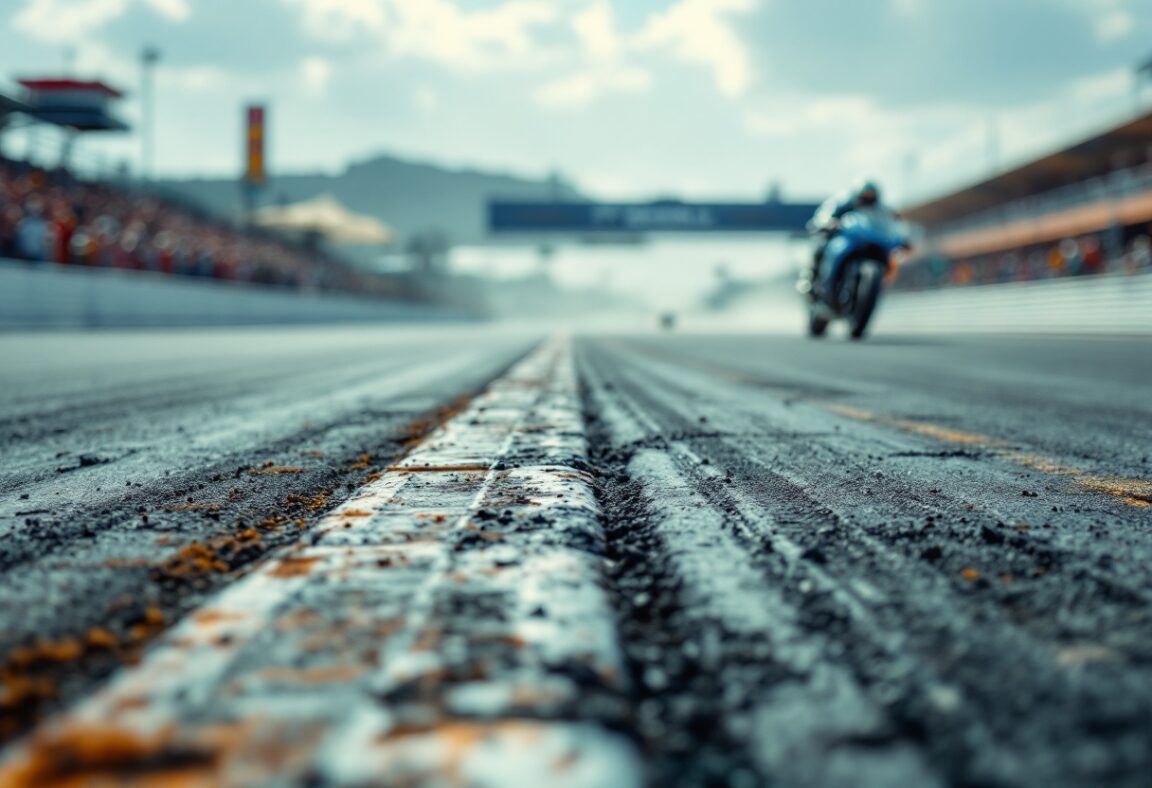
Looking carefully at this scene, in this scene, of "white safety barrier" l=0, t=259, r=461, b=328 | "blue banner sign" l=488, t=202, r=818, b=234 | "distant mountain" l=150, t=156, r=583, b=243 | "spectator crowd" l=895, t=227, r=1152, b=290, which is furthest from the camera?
"distant mountain" l=150, t=156, r=583, b=243

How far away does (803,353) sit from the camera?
1065cm

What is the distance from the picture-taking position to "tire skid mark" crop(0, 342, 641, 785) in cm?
86

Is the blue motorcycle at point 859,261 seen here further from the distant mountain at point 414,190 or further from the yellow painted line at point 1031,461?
the distant mountain at point 414,190

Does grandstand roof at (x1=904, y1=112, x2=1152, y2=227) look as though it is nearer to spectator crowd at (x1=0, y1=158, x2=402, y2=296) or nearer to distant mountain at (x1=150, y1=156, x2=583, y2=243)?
spectator crowd at (x1=0, y1=158, x2=402, y2=296)

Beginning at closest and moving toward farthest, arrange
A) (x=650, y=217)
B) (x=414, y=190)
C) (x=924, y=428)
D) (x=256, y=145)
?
1. (x=924, y=428)
2. (x=650, y=217)
3. (x=256, y=145)
4. (x=414, y=190)

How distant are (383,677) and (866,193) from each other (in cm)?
A: 1144

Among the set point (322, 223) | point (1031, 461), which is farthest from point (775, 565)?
point (322, 223)

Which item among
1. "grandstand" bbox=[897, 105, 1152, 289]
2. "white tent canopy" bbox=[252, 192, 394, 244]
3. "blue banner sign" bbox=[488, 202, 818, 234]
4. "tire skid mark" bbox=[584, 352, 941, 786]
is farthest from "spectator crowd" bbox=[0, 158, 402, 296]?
"grandstand" bbox=[897, 105, 1152, 289]

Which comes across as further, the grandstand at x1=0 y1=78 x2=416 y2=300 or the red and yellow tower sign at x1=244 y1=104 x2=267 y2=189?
the red and yellow tower sign at x1=244 y1=104 x2=267 y2=189

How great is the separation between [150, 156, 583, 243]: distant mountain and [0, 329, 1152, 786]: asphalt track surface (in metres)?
115

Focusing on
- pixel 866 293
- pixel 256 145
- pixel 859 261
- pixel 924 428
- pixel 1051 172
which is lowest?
pixel 924 428

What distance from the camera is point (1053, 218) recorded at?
33406 millimetres

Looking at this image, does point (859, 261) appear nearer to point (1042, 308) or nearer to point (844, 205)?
point (844, 205)

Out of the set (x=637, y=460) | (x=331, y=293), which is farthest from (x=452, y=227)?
(x=637, y=460)
